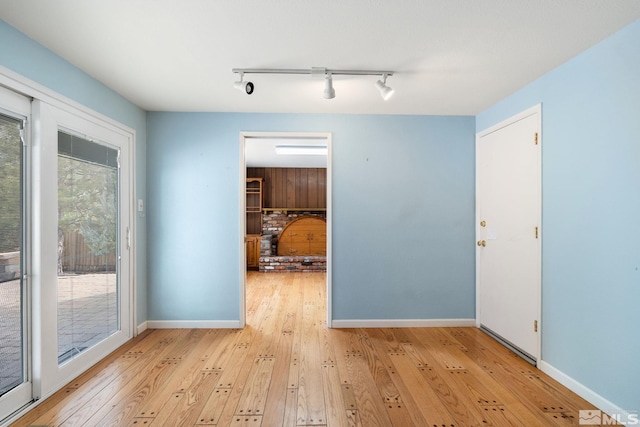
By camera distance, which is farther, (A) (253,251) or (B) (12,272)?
(A) (253,251)

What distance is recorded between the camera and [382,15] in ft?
5.33

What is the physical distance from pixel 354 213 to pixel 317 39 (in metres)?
1.80

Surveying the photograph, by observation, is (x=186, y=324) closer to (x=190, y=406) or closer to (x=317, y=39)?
(x=190, y=406)

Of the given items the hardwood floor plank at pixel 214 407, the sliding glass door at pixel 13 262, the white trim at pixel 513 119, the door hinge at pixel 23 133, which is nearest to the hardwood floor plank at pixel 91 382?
the sliding glass door at pixel 13 262

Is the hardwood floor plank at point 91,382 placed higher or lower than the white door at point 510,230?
lower

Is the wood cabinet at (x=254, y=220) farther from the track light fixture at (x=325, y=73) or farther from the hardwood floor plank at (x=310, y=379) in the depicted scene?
the track light fixture at (x=325, y=73)

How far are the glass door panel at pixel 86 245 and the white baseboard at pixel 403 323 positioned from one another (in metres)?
2.18

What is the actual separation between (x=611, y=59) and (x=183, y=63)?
9.25ft

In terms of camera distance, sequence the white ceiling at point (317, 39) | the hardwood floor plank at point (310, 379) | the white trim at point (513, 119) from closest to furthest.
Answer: the white ceiling at point (317, 39) < the hardwood floor plank at point (310, 379) < the white trim at point (513, 119)

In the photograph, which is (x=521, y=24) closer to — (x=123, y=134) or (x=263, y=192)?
(x=123, y=134)

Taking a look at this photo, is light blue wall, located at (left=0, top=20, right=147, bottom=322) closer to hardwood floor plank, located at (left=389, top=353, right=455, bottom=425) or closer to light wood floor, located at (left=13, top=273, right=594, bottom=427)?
light wood floor, located at (left=13, top=273, right=594, bottom=427)

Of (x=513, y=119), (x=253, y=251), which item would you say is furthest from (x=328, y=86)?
(x=253, y=251)

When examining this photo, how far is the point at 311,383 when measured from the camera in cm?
215

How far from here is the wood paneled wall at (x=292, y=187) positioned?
7105 millimetres
